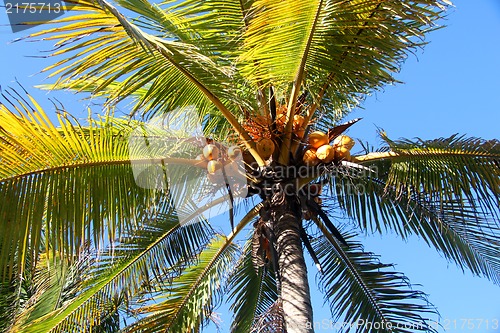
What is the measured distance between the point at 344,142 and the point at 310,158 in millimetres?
319

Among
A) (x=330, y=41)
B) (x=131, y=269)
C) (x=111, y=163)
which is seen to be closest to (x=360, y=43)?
(x=330, y=41)

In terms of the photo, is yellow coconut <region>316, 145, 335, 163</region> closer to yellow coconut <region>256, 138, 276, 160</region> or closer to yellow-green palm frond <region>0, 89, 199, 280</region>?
yellow coconut <region>256, 138, 276, 160</region>

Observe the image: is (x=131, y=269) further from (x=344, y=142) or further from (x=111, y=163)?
(x=344, y=142)

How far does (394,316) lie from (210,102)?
278 centimetres

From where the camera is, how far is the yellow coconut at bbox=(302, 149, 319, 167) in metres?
4.97

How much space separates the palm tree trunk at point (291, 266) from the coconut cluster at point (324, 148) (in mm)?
401

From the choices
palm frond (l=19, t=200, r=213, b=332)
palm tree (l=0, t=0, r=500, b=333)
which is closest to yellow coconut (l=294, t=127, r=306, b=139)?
palm tree (l=0, t=0, r=500, b=333)

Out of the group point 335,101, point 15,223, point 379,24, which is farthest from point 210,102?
point 15,223

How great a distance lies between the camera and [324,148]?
4887 millimetres

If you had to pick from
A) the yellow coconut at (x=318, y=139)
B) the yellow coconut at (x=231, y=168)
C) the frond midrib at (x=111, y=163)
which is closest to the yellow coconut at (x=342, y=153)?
the yellow coconut at (x=318, y=139)

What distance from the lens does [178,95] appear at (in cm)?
494

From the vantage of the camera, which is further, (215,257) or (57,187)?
(215,257)

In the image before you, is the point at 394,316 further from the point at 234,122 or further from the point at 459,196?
the point at 234,122

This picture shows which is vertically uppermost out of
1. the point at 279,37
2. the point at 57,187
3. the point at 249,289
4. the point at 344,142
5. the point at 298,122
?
the point at 279,37
